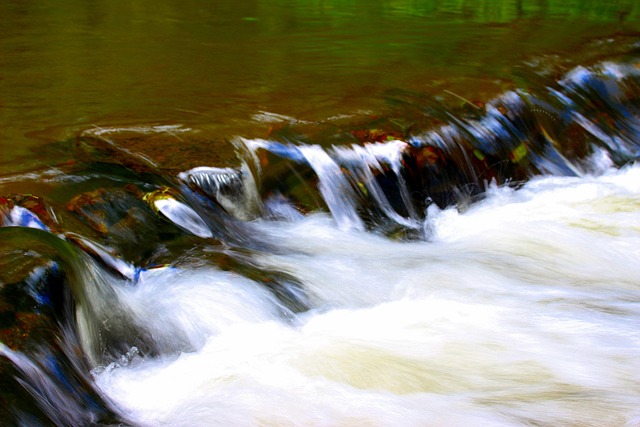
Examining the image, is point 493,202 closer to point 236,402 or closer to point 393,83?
point 393,83

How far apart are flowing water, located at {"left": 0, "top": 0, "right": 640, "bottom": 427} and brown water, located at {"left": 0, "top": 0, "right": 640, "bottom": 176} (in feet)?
0.11

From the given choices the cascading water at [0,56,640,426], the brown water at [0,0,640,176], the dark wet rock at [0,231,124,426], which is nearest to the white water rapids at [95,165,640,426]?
the cascading water at [0,56,640,426]

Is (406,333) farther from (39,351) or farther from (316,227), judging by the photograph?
(39,351)

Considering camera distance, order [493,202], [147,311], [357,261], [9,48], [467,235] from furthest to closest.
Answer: [9,48]
[493,202]
[467,235]
[357,261]
[147,311]

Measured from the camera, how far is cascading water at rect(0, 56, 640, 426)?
10.3ft

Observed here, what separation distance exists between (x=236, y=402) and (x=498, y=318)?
4.57 feet

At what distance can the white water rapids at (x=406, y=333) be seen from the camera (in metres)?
3.13

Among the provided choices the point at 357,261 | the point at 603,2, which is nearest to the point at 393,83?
the point at 357,261

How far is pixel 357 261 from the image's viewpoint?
15.0 ft

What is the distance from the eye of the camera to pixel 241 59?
7.11m

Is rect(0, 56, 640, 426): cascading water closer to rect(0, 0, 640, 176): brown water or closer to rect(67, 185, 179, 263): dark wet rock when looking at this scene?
rect(67, 185, 179, 263): dark wet rock

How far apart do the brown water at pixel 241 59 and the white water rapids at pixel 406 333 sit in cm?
107

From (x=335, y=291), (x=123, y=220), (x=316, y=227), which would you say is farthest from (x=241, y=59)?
(x=335, y=291)

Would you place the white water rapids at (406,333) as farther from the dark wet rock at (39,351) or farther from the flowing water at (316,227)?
the dark wet rock at (39,351)
